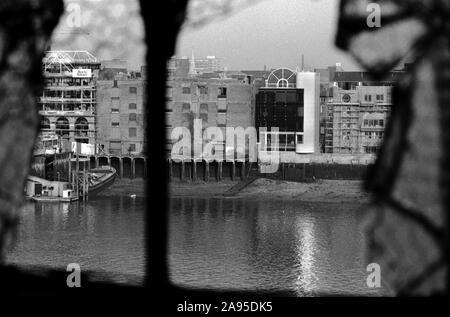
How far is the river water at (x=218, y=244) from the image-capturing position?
826 cm

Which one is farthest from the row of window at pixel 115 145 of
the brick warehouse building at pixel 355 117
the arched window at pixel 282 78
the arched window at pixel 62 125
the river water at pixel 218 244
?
the brick warehouse building at pixel 355 117

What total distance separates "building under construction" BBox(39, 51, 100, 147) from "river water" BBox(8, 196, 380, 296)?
3120mm

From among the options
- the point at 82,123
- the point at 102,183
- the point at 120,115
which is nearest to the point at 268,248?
the point at 102,183

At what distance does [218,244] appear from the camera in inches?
412

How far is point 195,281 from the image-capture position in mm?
7766

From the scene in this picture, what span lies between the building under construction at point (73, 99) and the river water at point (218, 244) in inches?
123

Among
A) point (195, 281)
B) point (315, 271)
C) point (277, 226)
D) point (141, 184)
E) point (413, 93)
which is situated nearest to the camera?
point (413, 93)

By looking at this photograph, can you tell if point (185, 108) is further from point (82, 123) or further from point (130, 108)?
point (82, 123)

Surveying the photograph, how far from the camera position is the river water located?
27.1 feet

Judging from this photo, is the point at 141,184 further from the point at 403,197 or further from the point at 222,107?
the point at 403,197

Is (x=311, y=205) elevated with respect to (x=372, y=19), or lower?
lower
